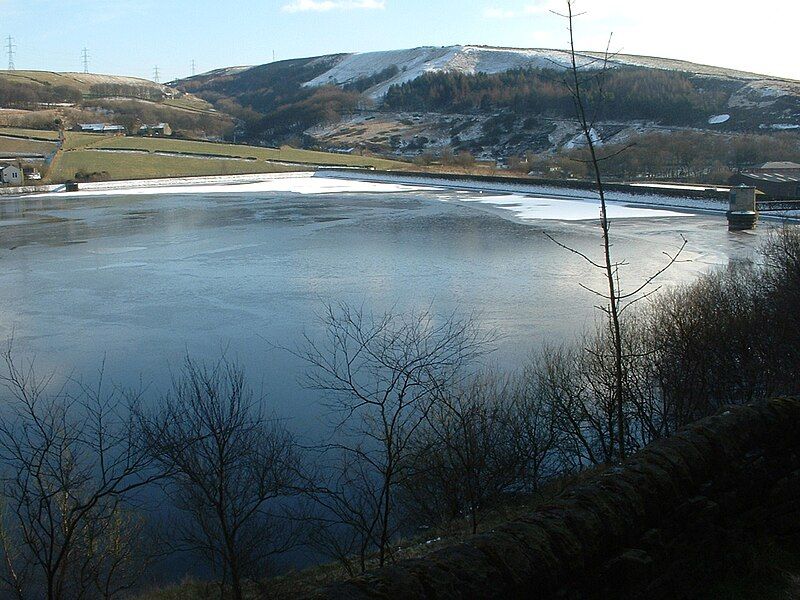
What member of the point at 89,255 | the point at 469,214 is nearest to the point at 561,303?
the point at 89,255

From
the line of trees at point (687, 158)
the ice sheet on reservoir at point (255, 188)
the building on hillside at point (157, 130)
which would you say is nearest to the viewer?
the ice sheet on reservoir at point (255, 188)

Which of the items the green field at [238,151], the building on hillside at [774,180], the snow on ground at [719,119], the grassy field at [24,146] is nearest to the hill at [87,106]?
the grassy field at [24,146]

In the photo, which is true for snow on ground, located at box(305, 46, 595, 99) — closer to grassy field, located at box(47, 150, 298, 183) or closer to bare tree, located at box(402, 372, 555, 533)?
grassy field, located at box(47, 150, 298, 183)

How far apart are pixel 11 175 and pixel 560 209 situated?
38.7 meters

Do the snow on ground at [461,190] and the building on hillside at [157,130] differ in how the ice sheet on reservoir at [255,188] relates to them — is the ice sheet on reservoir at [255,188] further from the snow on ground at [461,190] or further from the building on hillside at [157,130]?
the building on hillside at [157,130]

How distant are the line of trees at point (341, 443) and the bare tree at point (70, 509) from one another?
0.03 metres

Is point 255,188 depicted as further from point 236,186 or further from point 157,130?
point 157,130

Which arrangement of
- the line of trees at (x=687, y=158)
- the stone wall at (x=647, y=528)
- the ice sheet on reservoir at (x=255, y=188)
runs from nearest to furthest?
the stone wall at (x=647, y=528) → the ice sheet on reservoir at (x=255, y=188) → the line of trees at (x=687, y=158)

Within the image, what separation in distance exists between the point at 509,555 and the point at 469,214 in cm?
3084

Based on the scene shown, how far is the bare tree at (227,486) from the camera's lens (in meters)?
6.90

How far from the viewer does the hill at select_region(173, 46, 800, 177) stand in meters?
87.4

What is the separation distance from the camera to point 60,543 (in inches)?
264

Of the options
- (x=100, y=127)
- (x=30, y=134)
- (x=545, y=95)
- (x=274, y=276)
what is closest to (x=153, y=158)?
(x=30, y=134)

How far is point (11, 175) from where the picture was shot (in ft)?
180
